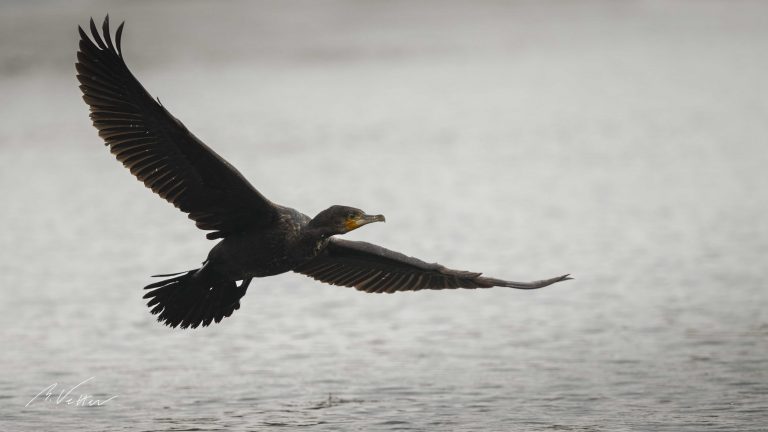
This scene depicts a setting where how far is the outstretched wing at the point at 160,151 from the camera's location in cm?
1062

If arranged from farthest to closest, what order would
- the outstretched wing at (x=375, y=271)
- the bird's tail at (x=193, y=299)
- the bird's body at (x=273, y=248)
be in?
the outstretched wing at (x=375, y=271) → the bird's tail at (x=193, y=299) → the bird's body at (x=273, y=248)

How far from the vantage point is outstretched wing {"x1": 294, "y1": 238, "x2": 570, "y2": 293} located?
38.5ft

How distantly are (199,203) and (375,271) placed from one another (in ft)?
5.93

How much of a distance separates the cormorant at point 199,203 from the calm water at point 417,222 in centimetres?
141

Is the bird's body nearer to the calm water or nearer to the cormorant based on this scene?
the cormorant

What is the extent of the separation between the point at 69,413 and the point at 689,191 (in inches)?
567

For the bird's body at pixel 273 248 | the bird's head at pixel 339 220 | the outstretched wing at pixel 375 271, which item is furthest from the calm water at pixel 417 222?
the bird's head at pixel 339 220

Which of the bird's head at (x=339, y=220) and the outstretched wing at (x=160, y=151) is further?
the bird's head at (x=339, y=220)

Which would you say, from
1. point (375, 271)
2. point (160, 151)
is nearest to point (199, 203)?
point (160, 151)

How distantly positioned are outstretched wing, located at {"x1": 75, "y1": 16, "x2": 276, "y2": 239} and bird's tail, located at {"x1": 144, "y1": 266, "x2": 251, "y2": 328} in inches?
15.9
